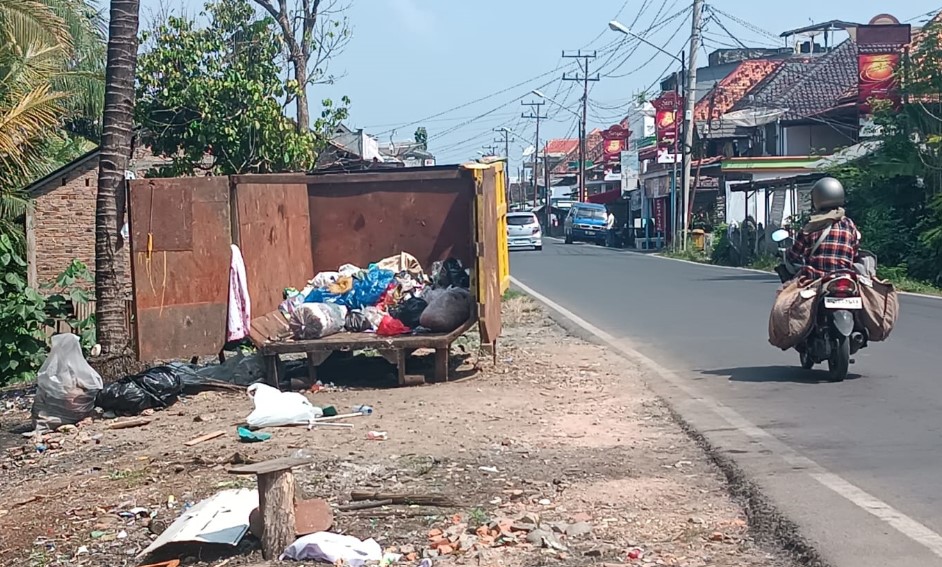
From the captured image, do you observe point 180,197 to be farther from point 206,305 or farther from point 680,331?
point 680,331

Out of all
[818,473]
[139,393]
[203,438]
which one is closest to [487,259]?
[139,393]

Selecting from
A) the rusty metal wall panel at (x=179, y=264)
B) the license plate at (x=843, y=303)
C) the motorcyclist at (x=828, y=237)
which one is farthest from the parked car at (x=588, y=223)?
the license plate at (x=843, y=303)

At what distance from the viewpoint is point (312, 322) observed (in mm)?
11344

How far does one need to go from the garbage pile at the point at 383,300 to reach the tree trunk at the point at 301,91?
8.57 metres

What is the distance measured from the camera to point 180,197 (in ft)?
35.9

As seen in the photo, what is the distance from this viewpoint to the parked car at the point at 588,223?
60062mm

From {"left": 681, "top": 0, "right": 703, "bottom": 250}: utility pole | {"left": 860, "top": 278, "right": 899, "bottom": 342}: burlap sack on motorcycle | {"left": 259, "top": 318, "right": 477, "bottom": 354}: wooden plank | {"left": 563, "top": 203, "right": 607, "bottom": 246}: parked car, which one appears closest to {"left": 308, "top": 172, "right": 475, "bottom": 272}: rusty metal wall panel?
{"left": 259, "top": 318, "right": 477, "bottom": 354}: wooden plank

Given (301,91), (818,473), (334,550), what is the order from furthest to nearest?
(301,91)
(818,473)
(334,550)

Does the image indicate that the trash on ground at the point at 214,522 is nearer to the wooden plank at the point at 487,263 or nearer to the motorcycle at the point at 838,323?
the wooden plank at the point at 487,263

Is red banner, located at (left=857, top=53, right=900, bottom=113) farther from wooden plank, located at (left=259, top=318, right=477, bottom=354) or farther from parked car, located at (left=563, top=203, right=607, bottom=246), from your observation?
parked car, located at (left=563, top=203, right=607, bottom=246)

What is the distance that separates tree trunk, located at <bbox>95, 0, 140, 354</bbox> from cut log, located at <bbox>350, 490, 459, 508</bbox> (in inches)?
250

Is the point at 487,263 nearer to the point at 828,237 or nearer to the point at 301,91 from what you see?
the point at 828,237

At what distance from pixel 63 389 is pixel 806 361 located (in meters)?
6.76

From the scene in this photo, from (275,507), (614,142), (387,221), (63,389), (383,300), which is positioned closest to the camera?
(275,507)
